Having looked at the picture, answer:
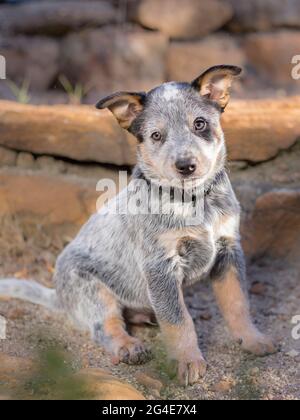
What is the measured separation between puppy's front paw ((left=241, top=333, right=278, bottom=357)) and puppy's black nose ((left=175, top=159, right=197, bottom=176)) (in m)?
1.22

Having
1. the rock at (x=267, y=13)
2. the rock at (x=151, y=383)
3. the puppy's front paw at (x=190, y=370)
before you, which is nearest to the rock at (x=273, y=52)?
the rock at (x=267, y=13)

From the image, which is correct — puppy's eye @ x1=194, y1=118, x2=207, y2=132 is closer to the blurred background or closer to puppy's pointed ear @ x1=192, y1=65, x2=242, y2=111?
puppy's pointed ear @ x1=192, y1=65, x2=242, y2=111

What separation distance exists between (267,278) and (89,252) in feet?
5.23

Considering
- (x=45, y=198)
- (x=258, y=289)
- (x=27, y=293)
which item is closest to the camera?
(x=27, y=293)

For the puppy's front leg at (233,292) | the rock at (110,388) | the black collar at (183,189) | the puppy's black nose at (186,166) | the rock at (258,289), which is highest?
the black collar at (183,189)

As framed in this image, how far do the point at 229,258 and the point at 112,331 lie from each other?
0.95 meters

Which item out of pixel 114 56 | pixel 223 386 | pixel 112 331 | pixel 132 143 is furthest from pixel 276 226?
pixel 114 56

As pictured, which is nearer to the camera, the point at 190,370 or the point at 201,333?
the point at 190,370

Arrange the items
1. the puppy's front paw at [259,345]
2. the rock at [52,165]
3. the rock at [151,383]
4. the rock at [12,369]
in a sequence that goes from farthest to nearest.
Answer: the rock at [52,165]
the puppy's front paw at [259,345]
the rock at [151,383]
the rock at [12,369]

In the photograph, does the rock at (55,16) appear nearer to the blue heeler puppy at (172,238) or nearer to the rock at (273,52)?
the rock at (273,52)

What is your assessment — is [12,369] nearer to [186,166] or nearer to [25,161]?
[186,166]

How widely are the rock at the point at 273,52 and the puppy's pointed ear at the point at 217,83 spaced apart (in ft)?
11.9

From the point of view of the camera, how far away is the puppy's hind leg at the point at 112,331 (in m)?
4.44

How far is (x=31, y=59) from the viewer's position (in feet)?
26.3
